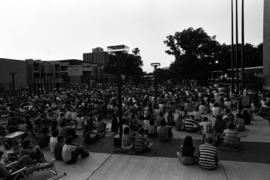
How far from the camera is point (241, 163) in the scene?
259 inches

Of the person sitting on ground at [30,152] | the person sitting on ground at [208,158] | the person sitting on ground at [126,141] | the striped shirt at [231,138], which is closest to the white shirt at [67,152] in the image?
the person sitting on ground at [30,152]

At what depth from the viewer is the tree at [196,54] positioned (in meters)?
38.4

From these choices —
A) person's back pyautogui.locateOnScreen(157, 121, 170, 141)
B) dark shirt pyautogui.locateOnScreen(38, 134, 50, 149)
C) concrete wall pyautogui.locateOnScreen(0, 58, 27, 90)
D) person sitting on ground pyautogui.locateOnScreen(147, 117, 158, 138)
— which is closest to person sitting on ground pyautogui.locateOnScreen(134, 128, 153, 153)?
person's back pyautogui.locateOnScreen(157, 121, 170, 141)

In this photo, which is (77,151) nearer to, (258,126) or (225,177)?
(225,177)

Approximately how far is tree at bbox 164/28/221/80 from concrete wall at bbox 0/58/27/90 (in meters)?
36.3

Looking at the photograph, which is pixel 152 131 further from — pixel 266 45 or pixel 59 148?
pixel 266 45

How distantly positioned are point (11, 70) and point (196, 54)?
4134cm

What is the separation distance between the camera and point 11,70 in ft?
167

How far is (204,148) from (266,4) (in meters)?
30.2

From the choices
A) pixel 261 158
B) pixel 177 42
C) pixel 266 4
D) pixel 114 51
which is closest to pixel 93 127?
pixel 114 51

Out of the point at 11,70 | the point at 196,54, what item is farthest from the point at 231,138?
the point at 11,70

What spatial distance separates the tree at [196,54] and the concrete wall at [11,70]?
3634 centimetres

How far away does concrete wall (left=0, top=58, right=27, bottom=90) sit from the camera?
4838 centimetres

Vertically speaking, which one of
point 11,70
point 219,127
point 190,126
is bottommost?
point 190,126
